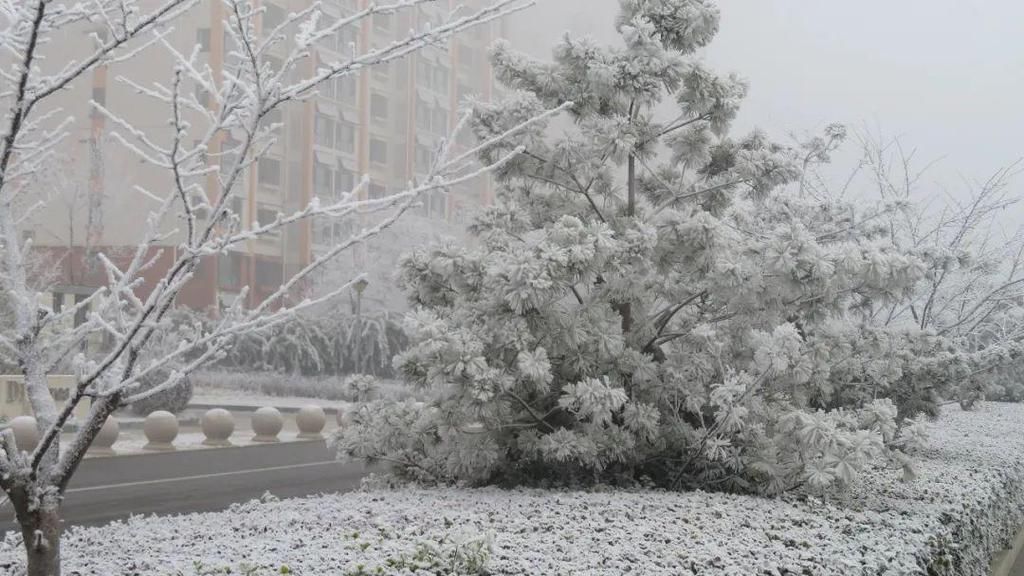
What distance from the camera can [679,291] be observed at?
791cm

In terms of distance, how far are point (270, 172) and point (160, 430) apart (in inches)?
749

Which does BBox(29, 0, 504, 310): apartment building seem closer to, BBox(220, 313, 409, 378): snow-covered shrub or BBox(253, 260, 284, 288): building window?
BBox(253, 260, 284, 288): building window

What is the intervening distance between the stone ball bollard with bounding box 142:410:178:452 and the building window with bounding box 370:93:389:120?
24.6 m

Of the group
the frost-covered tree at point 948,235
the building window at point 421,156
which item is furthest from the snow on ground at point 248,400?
the frost-covered tree at point 948,235

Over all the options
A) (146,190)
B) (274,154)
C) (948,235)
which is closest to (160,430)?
(948,235)

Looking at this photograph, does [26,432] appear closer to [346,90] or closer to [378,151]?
[346,90]

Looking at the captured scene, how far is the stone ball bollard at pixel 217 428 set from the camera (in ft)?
58.1

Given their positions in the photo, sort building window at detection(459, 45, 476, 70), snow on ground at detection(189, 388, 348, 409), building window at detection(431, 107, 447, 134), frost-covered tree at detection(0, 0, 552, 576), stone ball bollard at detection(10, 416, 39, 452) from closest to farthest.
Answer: frost-covered tree at detection(0, 0, 552, 576)
stone ball bollard at detection(10, 416, 39, 452)
snow on ground at detection(189, 388, 348, 409)
building window at detection(431, 107, 447, 134)
building window at detection(459, 45, 476, 70)

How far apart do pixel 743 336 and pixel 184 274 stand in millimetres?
5128

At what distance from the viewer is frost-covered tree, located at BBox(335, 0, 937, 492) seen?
6.55 m

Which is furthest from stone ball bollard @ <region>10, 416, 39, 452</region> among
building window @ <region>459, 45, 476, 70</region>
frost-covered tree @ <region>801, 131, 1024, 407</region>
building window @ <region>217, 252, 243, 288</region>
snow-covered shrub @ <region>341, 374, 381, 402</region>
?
building window @ <region>459, 45, 476, 70</region>

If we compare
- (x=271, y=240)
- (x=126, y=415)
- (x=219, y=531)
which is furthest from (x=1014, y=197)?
(x=271, y=240)

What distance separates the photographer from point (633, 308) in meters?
8.01

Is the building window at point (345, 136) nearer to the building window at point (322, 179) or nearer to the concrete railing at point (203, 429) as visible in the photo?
the building window at point (322, 179)
